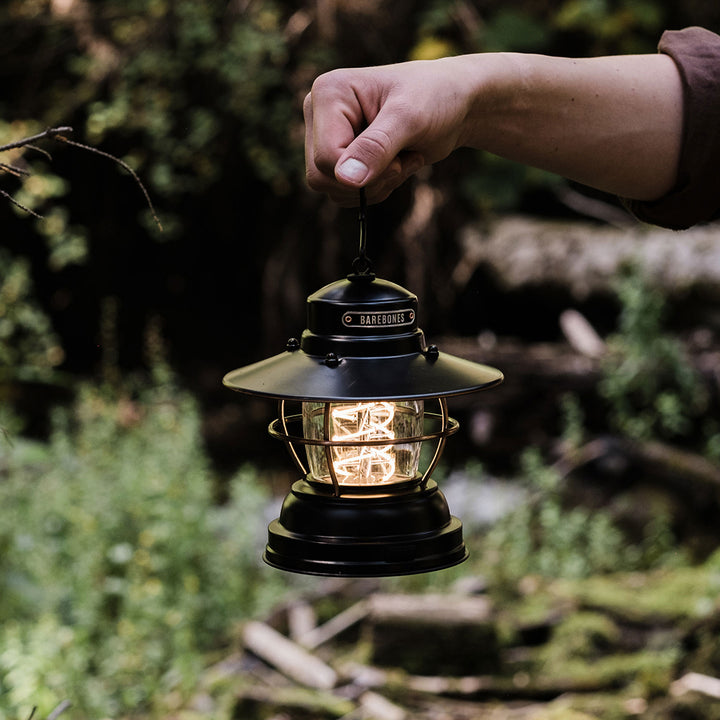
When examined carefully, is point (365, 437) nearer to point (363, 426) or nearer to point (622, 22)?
point (363, 426)

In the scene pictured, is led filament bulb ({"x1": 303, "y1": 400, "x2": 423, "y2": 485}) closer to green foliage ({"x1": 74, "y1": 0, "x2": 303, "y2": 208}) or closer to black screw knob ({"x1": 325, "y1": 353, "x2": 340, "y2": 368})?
black screw knob ({"x1": 325, "y1": 353, "x2": 340, "y2": 368})

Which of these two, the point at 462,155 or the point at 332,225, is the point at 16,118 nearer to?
the point at 332,225

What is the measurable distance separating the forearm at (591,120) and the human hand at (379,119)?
15 centimetres

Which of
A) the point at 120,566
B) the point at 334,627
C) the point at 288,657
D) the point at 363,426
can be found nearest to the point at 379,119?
the point at 363,426

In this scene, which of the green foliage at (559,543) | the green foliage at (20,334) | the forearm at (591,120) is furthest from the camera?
the green foliage at (20,334)

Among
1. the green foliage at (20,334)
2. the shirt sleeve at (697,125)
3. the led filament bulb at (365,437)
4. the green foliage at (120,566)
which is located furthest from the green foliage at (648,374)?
the led filament bulb at (365,437)

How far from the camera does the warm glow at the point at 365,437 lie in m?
1.64

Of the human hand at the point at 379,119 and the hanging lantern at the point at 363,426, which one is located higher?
the human hand at the point at 379,119

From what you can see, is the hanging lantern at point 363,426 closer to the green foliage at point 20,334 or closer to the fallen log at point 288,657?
the fallen log at point 288,657

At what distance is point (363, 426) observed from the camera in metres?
1.64

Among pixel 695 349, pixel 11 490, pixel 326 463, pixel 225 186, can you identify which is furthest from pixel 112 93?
pixel 326 463

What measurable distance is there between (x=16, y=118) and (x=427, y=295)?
2.90m

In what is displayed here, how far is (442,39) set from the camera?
669 centimetres

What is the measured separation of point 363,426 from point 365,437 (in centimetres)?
2
